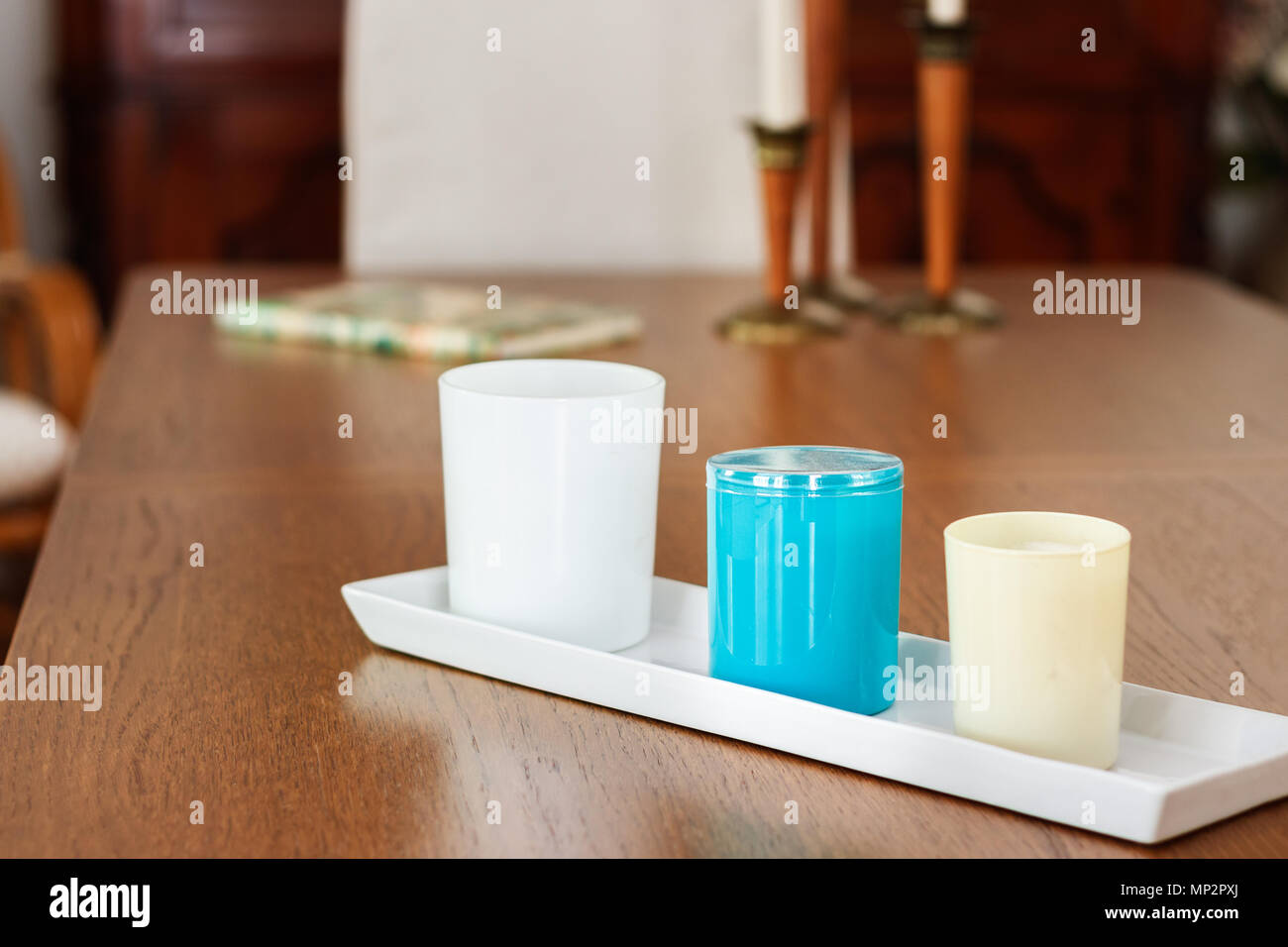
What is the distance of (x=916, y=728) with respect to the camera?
479 millimetres

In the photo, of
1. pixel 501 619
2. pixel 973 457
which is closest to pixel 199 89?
pixel 973 457

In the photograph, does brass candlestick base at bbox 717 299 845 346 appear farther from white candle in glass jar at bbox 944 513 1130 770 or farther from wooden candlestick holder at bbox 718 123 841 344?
A: white candle in glass jar at bbox 944 513 1130 770

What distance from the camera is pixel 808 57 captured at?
4.83 feet

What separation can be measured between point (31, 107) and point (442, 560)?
262 cm

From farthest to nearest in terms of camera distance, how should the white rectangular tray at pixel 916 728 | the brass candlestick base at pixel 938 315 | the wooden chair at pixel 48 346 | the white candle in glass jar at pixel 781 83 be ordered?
the wooden chair at pixel 48 346, the brass candlestick base at pixel 938 315, the white candle in glass jar at pixel 781 83, the white rectangular tray at pixel 916 728

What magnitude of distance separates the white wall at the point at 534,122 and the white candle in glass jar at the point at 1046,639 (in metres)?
1.51

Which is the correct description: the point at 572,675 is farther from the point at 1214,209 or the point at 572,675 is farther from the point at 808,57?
the point at 1214,209

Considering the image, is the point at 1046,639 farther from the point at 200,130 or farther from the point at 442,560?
the point at 200,130

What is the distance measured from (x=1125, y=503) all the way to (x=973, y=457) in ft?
0.39

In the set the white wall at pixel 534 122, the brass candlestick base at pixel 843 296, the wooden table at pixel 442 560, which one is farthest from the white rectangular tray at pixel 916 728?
the white wall at pixel 534 122

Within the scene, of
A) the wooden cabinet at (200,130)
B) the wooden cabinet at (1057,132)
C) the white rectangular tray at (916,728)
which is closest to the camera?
the white rectangular tray at (916,728)

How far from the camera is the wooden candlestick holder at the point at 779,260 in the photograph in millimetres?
1293

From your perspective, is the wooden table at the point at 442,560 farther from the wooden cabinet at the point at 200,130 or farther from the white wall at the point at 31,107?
the white wall at the point at 31,107

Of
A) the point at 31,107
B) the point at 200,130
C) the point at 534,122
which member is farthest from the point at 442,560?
the point at 31,107
